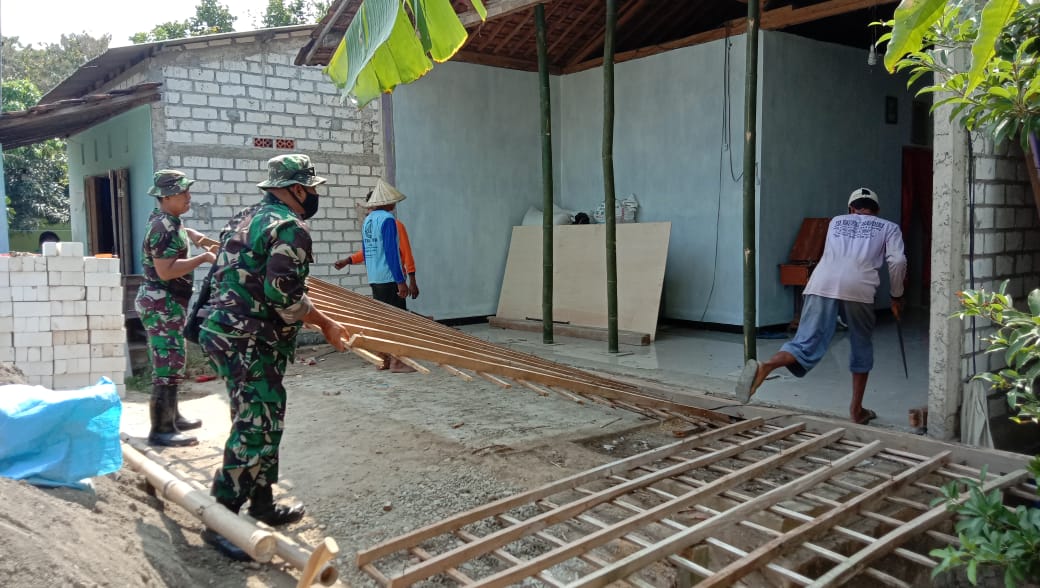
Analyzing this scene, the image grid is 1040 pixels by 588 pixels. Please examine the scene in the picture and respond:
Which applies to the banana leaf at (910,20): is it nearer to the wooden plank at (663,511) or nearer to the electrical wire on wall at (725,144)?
the wooden plank at (663,511)

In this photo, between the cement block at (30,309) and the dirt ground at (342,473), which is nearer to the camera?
the dirt ground at (342,473)

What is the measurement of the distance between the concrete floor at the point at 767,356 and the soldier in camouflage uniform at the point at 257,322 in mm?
3430

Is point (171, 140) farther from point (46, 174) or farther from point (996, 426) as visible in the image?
point (46, 174)

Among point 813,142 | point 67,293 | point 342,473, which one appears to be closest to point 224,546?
point 342,473

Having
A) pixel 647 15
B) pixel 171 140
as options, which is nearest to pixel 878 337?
pixel 647 15

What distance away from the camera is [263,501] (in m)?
3.22

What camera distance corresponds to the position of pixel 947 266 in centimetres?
401

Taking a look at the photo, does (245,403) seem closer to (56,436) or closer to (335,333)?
(335,333)

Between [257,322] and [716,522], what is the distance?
2.06m

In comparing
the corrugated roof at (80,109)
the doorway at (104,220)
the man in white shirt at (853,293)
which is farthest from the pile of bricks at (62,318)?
the man in white shirt at (853,293)

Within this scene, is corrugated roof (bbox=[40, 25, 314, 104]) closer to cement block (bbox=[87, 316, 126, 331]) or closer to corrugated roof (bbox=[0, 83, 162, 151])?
corrugated roof (bbox=[0, 83, 162, 151])

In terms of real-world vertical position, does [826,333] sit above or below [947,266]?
below

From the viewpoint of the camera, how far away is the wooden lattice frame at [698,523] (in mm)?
2592

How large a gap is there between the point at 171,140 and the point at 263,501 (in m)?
6.12
